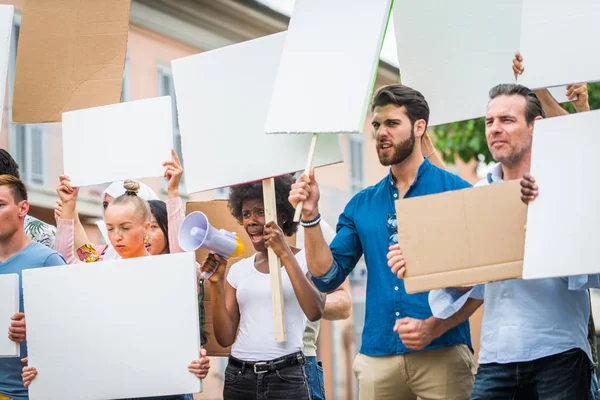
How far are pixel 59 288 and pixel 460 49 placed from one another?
1.95m

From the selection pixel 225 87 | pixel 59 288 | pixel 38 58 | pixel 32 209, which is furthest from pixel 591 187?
pixel 32 209

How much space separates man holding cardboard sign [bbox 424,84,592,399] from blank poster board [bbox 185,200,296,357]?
1253 millimetres

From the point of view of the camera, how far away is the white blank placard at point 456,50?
13.8 feet

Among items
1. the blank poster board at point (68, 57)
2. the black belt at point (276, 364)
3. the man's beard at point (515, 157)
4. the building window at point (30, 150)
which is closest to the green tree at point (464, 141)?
the building window at point (30, 150)

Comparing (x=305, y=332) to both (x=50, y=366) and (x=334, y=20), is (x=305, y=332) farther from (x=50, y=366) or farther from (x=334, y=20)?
(x=334, y=20)

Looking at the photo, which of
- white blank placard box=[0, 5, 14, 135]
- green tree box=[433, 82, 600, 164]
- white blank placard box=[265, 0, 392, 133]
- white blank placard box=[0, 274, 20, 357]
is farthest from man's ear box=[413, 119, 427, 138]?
green tree box=[433, 82, 600, 164]

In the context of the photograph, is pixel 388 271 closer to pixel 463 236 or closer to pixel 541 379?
pixel 463 236

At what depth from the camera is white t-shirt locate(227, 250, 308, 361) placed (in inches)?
168

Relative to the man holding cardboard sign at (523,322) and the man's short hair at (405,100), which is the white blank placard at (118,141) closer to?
the man's short hair at (405,100)

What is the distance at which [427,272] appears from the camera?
3.44 metres

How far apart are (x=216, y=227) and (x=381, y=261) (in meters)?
1.10

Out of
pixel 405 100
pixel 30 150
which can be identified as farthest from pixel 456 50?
pixel 30 150

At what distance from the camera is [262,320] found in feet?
14.1

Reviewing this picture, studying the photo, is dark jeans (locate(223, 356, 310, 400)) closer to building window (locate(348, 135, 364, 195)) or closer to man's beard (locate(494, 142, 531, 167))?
man's beard (locate(494, 142, 531, 167))
